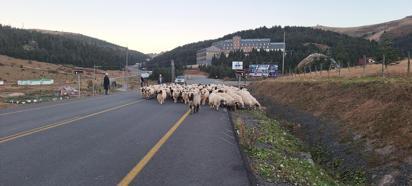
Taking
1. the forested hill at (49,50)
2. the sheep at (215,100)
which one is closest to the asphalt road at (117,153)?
the sheep at (215,100)

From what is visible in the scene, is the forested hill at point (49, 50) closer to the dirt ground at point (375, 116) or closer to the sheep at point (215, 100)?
the sheep at point (215, 100)

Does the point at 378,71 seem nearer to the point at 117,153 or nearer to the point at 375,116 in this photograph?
the point at 375,116

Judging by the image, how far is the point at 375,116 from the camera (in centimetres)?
1339

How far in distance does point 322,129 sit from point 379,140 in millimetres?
4332

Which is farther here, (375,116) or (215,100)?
(215,100)

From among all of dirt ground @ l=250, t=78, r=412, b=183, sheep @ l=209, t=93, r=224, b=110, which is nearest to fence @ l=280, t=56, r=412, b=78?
dirt ground @ l=250, t=78, r=412, b=183

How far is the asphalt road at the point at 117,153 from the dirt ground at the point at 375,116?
3.35 metres

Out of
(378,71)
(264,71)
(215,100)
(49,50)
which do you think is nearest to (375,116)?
(215,100)

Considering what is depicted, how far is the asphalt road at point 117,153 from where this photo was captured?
7133 mm

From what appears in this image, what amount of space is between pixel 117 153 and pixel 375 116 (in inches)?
316

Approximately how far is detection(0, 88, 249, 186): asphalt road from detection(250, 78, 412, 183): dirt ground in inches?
132

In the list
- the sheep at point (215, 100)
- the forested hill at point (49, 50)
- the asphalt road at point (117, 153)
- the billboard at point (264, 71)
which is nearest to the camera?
the asphalt road at point (117, 153)

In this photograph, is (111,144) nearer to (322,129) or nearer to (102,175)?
(102,175)

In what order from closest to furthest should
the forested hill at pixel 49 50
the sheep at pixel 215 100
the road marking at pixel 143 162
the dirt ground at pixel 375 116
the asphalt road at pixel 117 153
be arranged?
1. the road marking at pixel 143 162
2. the asphalt road at pixel 117 153
3. the dirt ground at pixel 375 116
4. the sheep at pixel 215 100
5. the forested hill at pixel 49 50
